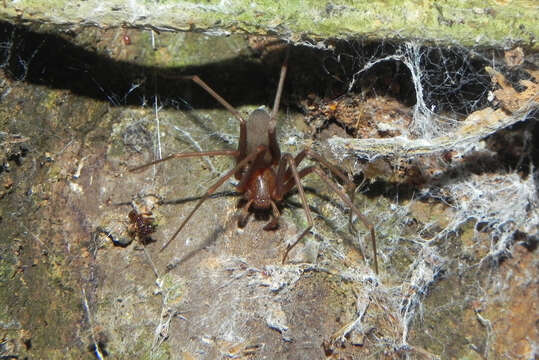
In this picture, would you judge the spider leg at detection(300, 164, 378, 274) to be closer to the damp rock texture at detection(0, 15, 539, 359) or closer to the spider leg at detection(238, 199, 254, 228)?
the damp rock texture at detection(0, 15, 539, 359)

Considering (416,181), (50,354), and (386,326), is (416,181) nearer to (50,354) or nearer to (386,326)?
(386,326)

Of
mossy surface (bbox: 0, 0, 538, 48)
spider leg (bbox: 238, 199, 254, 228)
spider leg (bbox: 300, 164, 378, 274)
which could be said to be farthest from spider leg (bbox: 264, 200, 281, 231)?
mossy surface (bbox: 0, 0, 538, 48)

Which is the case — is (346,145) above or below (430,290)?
above

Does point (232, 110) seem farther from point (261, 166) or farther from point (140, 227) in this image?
point (140, 227)

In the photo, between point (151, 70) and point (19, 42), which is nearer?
point (19, 42)

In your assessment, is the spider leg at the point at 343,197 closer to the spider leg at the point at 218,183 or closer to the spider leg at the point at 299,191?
the spider leg at the point at 299,191

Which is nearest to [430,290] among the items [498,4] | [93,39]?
[498,4]
